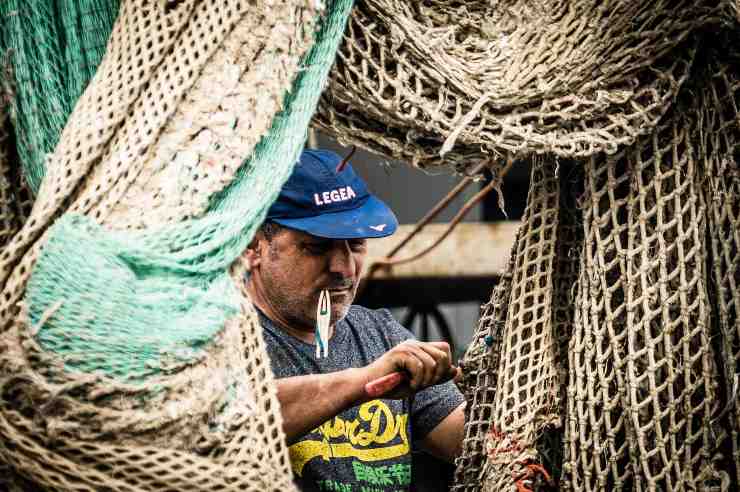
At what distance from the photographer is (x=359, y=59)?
1956 millimetres

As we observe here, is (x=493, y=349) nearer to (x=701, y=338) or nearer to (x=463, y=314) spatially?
(x=701, y=338)

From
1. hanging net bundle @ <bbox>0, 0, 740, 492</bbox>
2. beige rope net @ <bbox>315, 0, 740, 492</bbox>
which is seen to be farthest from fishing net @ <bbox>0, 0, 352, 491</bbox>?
beige rope net @ <bbox>315, 0, 740, 492</bbox>

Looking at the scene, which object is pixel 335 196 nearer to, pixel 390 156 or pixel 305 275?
pixel 305 275

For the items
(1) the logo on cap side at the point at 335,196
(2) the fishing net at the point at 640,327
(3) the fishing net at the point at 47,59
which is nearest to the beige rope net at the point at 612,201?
(2) the fishing net at the point at 640,327

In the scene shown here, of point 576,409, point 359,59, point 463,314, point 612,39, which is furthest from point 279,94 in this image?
point 463,314

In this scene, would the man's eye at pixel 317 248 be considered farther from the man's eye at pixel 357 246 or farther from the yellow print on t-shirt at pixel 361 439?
the yellow print on t-shirt at pixel 361 439

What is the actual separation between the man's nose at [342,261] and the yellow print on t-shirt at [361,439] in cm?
42

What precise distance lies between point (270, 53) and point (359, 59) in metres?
0.27

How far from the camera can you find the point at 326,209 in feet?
9.78

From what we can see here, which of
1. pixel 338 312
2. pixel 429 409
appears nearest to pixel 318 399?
pixel 338 312

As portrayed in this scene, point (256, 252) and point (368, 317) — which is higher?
point (256, 252)

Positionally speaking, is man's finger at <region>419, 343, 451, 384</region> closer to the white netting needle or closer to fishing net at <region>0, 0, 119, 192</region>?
the white netting needle

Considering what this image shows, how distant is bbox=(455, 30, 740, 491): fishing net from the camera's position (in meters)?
2.16

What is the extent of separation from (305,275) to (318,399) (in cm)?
62
